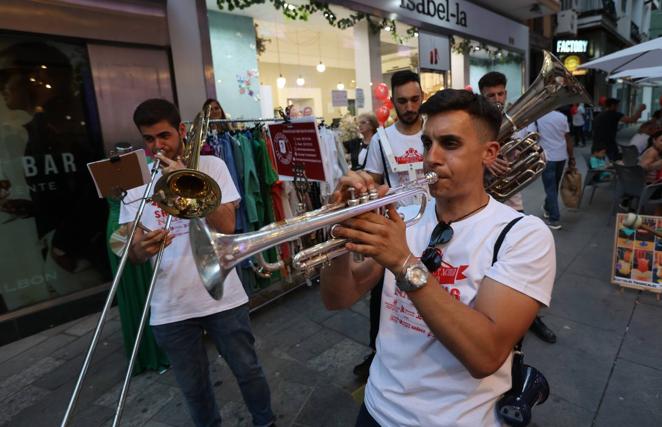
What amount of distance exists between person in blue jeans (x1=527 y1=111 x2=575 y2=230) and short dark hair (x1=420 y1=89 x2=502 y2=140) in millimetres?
5373

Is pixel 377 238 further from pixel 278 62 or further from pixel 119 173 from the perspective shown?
pixel 278 62

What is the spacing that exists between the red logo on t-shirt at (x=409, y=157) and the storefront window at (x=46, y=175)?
422 centimetres

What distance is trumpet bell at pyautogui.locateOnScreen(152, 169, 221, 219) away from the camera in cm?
172

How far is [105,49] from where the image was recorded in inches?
193

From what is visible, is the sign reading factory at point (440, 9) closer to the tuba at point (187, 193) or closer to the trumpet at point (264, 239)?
Result: the tuba at point (187, 193)

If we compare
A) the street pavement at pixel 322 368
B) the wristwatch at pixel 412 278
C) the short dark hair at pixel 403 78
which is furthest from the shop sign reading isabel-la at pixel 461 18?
the wristwatch at pixel 412 278

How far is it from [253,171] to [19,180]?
118 inches

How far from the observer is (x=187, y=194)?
1801 millimetres

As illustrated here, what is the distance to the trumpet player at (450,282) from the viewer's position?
121 centimetres

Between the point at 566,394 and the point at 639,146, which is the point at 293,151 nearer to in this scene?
the point at 566,394

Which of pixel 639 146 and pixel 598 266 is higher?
pixel 639 146

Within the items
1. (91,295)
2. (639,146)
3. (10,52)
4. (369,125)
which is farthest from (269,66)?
(639,146)

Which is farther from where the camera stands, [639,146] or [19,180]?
[639,146]

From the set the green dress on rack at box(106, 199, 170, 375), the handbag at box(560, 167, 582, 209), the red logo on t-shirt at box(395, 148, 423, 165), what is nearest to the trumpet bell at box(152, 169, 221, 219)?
the red logo on t-shirt at box(395, 148, 423, 165)
